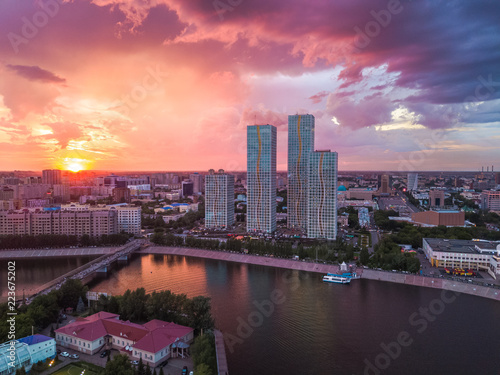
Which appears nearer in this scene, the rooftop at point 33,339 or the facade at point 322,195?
the rooftop at point 33,339

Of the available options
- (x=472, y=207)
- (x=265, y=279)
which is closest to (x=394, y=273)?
(x=265, y=279)

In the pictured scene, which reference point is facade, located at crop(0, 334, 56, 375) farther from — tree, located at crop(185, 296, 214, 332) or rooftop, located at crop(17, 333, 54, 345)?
tree, located at crop(185, 296, 214, 332)

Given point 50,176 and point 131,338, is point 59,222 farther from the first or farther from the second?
point 50,176

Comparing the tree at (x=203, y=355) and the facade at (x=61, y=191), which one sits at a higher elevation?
the facade at (x=61, y=191)

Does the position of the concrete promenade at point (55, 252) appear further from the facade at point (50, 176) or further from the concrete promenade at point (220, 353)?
the facade at point (50, 176)

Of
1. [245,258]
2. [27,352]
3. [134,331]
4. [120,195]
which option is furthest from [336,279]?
[120,195]

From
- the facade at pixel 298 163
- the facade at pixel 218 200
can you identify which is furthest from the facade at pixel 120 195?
the facade at pixel 298 163

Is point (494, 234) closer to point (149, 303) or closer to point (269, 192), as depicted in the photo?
point (269, 192)

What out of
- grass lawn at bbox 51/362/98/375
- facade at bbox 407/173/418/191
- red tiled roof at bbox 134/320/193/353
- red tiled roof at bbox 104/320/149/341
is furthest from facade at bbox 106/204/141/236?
facade at bbox 407/173/418/191
